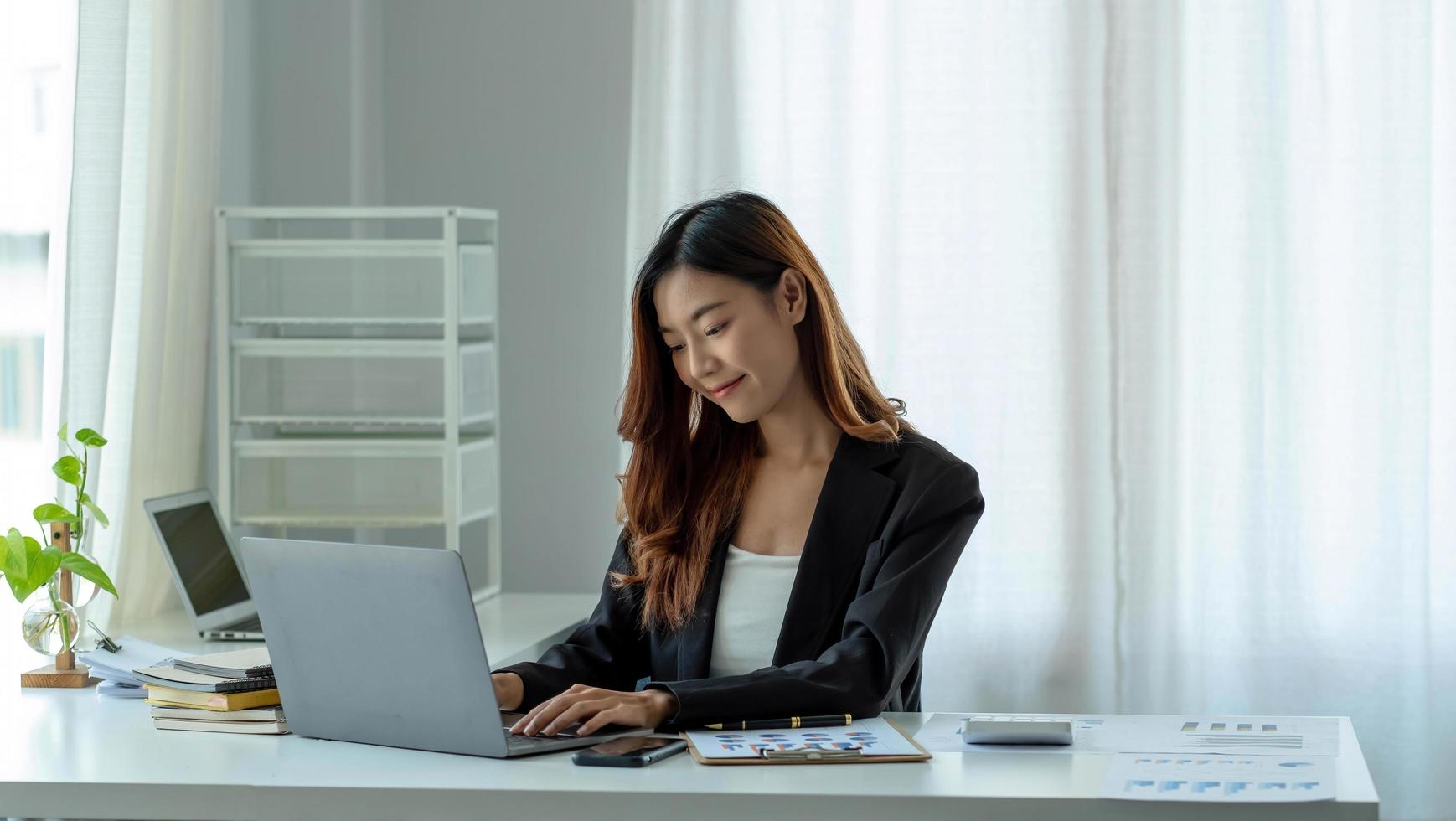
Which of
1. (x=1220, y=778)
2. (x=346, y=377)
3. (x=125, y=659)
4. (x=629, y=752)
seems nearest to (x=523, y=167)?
(x=346, y=377)

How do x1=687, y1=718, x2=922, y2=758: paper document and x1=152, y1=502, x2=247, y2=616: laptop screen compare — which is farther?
x1=152, y1=502, x2=247, y2=616: laptop screen

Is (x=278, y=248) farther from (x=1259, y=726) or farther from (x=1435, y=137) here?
(x=1435, y=137)

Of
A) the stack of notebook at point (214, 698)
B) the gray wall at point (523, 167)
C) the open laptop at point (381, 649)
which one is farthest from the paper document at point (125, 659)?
the gray wall at point (523, 167)

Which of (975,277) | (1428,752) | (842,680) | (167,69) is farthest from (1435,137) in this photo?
(167,69)

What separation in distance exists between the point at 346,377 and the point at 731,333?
3.97ft

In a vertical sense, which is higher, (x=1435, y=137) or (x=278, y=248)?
(x=1435, y=137)

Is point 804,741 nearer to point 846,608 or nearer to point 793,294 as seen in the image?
point 846,608

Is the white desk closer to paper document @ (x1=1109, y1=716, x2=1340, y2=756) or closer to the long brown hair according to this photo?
paper document @ (x1=1109, y1=716, x2=1340, y2=756)

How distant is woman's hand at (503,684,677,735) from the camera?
158 centimetres

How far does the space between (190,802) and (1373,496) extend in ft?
7.55

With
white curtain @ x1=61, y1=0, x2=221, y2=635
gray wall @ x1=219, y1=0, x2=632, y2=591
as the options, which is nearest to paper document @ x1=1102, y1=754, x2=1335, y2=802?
white curtain @ x1=61, y1=0, x2=221, y2=635

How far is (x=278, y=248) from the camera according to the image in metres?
2.88

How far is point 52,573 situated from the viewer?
215 cm

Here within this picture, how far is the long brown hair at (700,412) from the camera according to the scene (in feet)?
6.35
